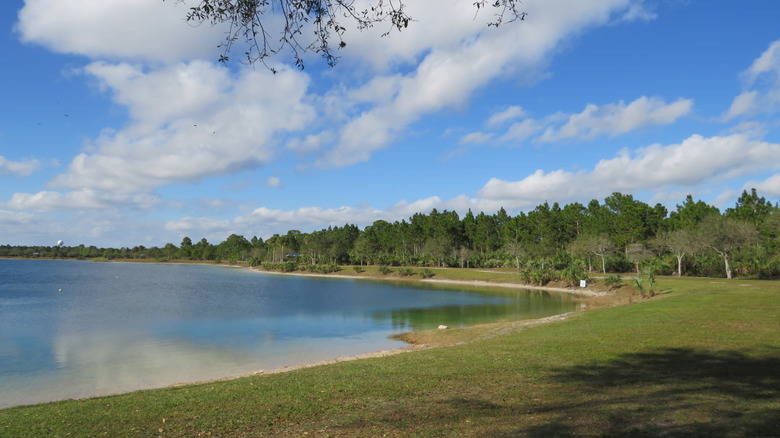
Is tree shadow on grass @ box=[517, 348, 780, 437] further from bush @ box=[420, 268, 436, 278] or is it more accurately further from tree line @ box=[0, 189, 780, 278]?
bush @ box=[420, 268, 436, 278]

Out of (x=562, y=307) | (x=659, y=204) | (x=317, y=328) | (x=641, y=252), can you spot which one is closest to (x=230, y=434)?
(x=317, y=328)

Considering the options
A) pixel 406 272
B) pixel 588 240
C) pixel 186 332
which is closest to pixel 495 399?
pixel 186 332

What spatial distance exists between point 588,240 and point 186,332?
58.9 meters

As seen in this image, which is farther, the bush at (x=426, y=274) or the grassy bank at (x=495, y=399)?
the bush at (x=426, y=274)

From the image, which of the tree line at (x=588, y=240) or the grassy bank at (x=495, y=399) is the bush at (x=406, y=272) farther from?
the grassy bank at (x=495, y=399)

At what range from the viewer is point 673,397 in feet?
25.7

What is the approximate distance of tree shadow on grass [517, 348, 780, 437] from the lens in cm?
623

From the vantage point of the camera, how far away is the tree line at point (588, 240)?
4838cm

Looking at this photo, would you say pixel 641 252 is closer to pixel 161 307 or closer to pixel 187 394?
pixel 161 307

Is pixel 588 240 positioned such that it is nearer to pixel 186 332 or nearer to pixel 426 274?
pixel 426 274

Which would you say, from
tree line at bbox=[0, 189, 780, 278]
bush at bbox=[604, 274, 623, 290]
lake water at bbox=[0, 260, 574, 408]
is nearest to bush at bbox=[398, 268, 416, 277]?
tree line at bbox=[0, 189, 780, 278]

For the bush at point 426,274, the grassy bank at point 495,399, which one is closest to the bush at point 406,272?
the bush at point 426,274

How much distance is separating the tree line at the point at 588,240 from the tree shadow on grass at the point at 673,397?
28555 mm

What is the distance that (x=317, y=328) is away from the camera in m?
28.6
